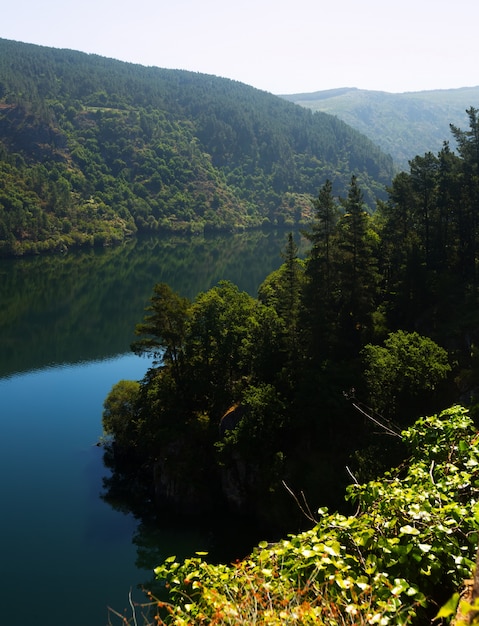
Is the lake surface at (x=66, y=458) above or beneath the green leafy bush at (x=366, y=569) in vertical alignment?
beneath

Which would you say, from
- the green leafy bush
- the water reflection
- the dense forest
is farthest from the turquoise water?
the water reflection

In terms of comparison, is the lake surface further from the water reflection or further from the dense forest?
the dense forest

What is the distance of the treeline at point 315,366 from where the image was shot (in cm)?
2959

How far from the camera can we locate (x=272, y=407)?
108 feet

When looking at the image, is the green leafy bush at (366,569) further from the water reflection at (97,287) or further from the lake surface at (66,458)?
the water reflection at (97,287)

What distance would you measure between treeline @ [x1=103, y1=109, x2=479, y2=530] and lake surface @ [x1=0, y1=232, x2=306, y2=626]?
3820 mm

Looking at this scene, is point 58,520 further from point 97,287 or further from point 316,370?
point 97,287

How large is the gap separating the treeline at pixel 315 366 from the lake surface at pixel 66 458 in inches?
150

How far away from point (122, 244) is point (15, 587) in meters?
144

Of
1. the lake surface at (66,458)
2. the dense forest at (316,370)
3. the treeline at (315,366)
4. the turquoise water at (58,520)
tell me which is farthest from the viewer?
the treeline at (315,366)

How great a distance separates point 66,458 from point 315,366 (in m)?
21.8

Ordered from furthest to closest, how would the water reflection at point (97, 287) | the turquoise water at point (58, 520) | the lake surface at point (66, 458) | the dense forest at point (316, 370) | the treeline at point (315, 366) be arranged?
1. the water reflection at point (97, 287)
2. the treeline at point (315, 366)
3. the dense forest at point (316, 370)
4. the lake surface at point (66, 458)
5. the turquoise water at point (58, 520)

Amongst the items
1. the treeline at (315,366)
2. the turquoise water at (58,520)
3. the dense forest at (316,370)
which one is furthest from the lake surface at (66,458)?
the treeline at (315,366)

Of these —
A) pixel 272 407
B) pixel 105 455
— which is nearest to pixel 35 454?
pixel 105 455
